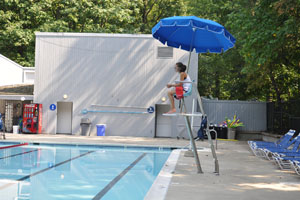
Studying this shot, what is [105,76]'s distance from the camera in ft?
67.8

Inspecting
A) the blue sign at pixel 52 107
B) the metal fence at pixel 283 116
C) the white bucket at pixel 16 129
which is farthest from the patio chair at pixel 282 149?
the white bucket at pixel 16 129

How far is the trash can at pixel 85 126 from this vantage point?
20203 millimetres

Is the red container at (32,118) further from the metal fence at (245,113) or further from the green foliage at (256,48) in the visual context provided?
the green foliage at (256,48)

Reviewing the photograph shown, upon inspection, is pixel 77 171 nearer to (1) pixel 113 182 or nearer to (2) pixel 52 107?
(1) pixel 113 182

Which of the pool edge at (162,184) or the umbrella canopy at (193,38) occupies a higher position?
the umbrella canopy at (193,38)

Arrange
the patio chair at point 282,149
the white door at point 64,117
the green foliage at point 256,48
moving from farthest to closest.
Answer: the white door at point 64,117 < the green foliage at point 256,48 < the patio chair at point 282,149

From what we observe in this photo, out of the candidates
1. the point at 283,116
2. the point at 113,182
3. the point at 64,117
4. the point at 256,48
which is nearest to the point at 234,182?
the point at 113,182

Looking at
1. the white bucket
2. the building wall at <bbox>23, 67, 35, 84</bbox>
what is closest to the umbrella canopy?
the white bucket

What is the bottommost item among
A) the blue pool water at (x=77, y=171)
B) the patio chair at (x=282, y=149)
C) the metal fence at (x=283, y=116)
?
the blue pool water at (x=77, y=171)

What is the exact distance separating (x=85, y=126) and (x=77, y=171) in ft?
35.9

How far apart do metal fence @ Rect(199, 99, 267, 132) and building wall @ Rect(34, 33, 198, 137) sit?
197 centimetres

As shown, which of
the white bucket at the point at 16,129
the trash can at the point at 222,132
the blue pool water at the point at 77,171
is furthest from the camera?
the white bucket at the point at 16,129

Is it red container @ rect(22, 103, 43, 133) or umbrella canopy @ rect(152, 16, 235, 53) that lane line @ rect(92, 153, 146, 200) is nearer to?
umbrella canopy @ rect(152, 16, 235, 53)

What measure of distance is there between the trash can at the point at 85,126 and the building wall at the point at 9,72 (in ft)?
26.3
